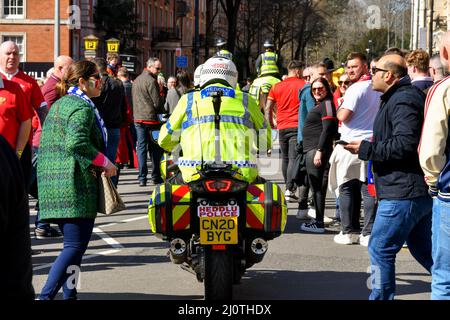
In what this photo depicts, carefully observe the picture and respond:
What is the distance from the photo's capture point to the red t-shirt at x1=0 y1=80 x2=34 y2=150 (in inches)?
338

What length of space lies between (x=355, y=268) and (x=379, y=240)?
96.0 inches

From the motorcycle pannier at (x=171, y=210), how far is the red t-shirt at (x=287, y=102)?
6933 millimetres

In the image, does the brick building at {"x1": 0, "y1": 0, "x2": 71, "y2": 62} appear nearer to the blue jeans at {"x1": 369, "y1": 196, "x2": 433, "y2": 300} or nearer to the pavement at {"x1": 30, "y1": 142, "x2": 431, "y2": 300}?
the pavement at {"x1": 30, "y1": 142, "x2": 431, "y2": 300}

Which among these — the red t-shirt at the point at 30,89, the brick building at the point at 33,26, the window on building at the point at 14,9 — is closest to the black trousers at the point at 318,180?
the red t-shirt at the point at 30,89

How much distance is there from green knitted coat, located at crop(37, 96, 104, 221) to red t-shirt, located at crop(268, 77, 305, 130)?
23.9 ft

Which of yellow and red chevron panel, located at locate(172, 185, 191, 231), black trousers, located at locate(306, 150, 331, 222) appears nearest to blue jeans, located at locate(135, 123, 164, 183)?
black trousers, located at locate(306, 150, 331, 222)

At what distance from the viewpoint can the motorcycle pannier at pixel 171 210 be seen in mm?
6906

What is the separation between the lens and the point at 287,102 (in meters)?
14.0

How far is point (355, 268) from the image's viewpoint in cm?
877

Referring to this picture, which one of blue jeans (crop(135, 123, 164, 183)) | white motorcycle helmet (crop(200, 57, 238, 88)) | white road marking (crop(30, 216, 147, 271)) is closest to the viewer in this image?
white motorcycle helmet (crop(200, 57, 238, 88))

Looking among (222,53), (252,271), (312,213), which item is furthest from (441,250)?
(222,53)

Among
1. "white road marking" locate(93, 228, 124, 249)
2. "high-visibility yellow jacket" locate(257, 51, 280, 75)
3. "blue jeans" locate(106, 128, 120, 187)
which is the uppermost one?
"high-visibility yellow jacket" locate(257, 51, 280, 75)

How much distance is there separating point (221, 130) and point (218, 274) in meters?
1.11

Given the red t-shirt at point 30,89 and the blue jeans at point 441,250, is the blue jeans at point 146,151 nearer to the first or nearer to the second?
the red t-shirt at point 30,89
